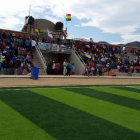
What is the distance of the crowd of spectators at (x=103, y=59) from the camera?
2308 centimetres

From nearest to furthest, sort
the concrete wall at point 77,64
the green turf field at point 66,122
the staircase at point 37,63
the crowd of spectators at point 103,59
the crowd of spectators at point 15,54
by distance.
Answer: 1. the green turf field at point 66,122
2. the crowd of spectators at point 15,54
3. the staircase at point 37,63
4. the concrete wall at point 77,64
5. the crowd of spectators at point 103,59

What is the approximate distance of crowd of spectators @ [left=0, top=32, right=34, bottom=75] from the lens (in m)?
17.0

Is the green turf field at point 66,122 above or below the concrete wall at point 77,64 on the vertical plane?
below

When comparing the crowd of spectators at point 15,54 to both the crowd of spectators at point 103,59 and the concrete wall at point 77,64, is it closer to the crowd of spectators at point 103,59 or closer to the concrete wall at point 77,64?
the concrete wall at point 77,64

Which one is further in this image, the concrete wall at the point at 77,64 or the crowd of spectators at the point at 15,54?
the concrete wall at the point at 77,64

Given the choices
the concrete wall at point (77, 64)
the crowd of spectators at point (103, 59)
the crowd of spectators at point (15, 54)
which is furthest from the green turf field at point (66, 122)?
the concrete wall at point (77, 64)

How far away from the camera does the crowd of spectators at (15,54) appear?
667 inches

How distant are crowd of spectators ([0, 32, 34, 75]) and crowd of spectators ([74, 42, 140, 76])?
19.8 feet

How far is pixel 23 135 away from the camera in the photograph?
379 centimetres

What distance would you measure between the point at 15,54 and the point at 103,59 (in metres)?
11.0

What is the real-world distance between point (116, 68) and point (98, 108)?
20.4 metres

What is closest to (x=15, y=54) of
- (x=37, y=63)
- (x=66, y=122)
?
(x=37, y=63)

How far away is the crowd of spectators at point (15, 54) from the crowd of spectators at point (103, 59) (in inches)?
238

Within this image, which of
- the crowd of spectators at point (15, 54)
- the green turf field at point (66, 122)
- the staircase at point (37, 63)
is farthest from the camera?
the staircase at point (37, 63)
